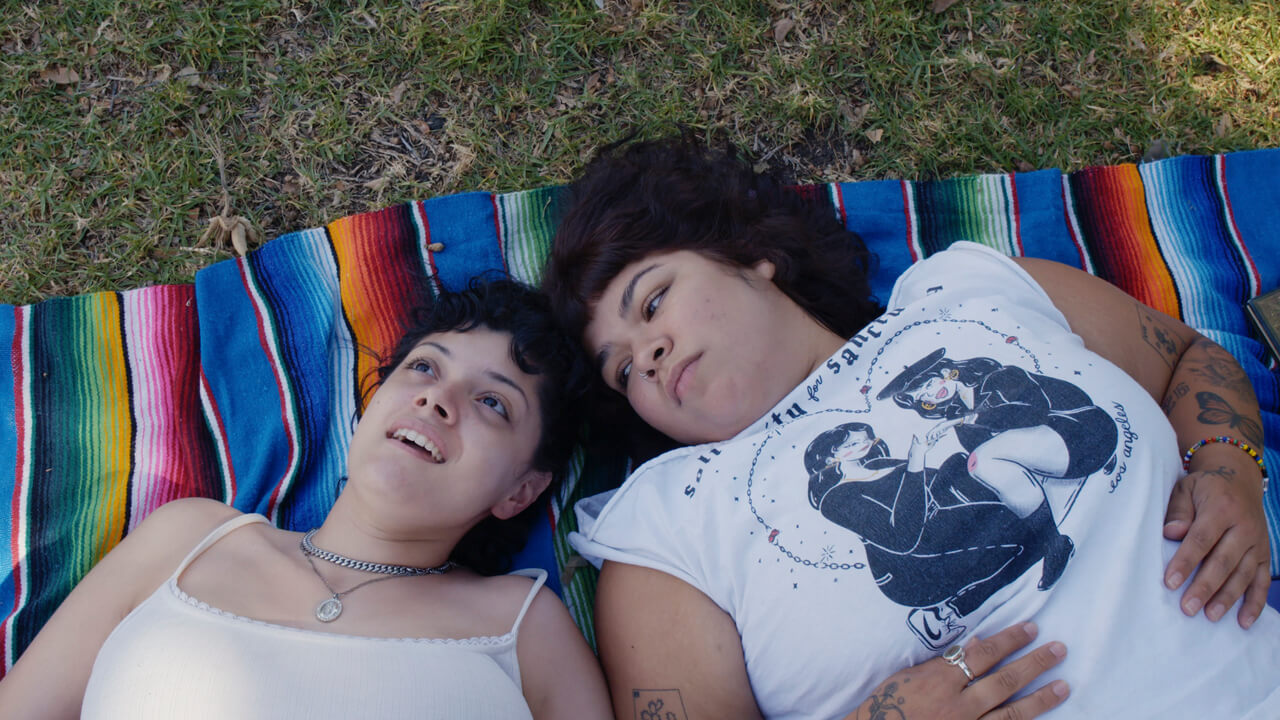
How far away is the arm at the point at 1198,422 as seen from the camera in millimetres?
2152

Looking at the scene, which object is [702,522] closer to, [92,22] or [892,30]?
[892,30]

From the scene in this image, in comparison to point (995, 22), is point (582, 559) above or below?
below

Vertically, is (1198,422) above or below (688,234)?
below

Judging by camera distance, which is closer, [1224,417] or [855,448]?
[855,448]

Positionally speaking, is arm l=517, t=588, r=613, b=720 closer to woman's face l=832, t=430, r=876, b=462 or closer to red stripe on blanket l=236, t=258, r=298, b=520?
woman's face l=832, t=430, r=876, b=462

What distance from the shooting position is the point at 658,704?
222cm

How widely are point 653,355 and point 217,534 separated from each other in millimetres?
1473

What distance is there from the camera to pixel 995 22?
3.86 metres

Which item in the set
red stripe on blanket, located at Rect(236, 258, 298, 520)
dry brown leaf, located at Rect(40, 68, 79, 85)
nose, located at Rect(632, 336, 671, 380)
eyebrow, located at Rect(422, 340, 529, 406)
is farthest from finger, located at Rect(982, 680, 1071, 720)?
dry brown leaf, located at Rect(40, 68, 79, 85)

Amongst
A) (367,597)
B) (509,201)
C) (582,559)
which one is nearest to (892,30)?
(509,201)

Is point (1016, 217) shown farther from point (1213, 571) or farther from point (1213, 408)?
point (1213, 571)

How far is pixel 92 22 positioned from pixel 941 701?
175 inches

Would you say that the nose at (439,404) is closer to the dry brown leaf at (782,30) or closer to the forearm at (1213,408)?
the forearm at (1213,408)

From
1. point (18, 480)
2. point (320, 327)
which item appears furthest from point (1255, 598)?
point (18, 480)
